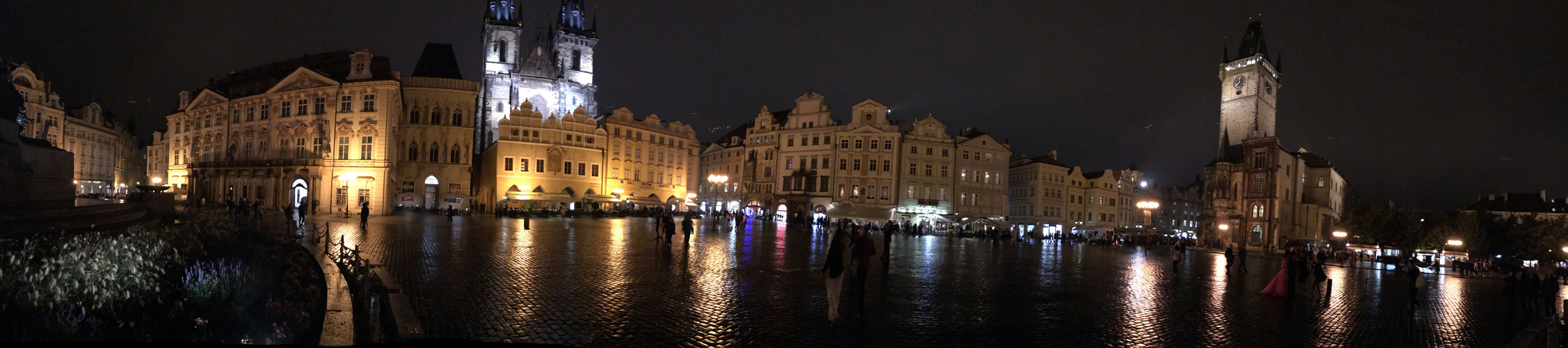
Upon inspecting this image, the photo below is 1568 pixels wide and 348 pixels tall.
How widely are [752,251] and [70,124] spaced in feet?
218

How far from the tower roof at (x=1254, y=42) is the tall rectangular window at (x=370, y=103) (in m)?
90.4

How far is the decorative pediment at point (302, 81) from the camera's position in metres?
47.2

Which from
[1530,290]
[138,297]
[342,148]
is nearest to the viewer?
[138,297]

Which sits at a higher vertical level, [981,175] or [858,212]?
[981,175]

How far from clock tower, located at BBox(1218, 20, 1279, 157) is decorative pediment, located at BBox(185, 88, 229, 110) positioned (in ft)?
310

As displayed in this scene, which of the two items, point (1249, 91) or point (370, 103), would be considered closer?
point (370, 103)

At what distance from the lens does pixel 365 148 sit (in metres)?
46.2

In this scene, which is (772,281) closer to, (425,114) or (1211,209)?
(425,114)

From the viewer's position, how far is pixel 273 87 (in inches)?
1917

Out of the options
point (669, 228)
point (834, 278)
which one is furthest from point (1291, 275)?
point (669, 228)

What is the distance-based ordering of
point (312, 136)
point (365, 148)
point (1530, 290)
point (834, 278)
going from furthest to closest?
point (312, 136)
point (365, 148)
point (1530, 290)
point (834, 278)

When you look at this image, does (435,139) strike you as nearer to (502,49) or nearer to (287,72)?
(287,72)

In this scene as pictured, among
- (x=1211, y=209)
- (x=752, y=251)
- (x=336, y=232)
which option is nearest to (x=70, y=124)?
(x=336, y=232)

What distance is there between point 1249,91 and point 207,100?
10173 centimetres
